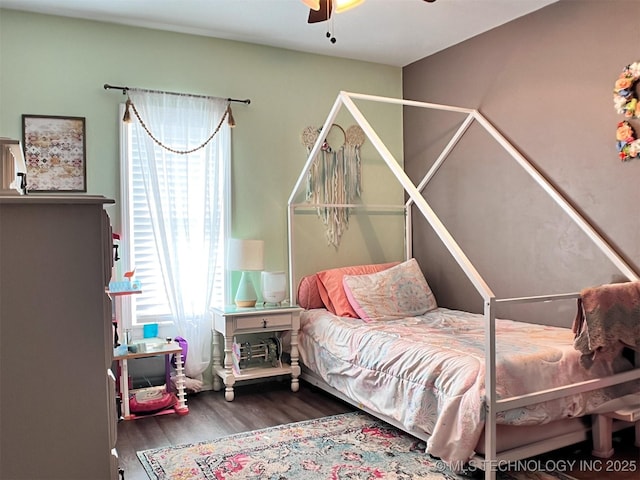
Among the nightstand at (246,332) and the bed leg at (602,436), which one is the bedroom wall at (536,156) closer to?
the bed leg at (602,436)

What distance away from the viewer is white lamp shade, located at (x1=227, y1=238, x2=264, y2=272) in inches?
153

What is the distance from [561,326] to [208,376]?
99.4 inches

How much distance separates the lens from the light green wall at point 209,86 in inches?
136

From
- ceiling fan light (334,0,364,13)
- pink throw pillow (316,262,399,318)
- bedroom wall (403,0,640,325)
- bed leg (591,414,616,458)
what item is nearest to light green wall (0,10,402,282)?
pink throw pillow (316,262,399,318)

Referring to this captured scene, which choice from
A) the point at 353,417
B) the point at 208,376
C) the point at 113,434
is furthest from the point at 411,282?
the point at 113,434

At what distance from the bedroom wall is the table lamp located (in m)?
1.57

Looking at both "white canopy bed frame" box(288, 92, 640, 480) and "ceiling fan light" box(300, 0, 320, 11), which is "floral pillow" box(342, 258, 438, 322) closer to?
→ "white canopy bed frame" box(288, 92, 640, 480)

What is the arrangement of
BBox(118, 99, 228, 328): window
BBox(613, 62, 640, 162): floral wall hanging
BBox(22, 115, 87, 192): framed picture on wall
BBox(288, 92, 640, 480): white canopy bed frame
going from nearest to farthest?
BBox(288, 92, 640, 480): white canopy bed frame → BBox(613, 62, 640, 162): floral wall hanging → BBox(22, 115, 87, 192): framed picture on wall → BBox(118, 99, 228, 328): window

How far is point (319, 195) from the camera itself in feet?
14.6

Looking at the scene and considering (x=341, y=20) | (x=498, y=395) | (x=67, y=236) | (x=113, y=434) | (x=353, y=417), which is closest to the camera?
(x=67, y=236)

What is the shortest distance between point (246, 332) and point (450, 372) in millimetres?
1673

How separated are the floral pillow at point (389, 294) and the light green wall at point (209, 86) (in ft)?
2.17

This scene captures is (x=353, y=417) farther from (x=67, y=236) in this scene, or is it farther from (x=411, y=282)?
(x=67, y=236)

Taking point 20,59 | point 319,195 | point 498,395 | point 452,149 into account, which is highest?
point 20,59
